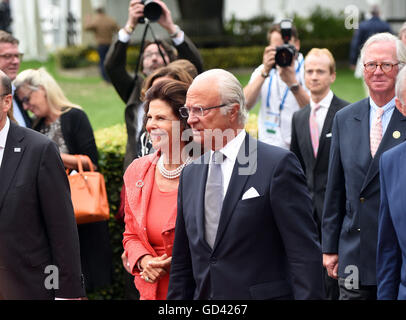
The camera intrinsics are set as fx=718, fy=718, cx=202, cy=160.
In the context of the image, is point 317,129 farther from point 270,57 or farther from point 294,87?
point 270,57

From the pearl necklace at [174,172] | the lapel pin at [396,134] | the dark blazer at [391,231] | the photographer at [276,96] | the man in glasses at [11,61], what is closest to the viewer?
the dark blazer at [391,231]

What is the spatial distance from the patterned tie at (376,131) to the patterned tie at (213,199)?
57.1 inches

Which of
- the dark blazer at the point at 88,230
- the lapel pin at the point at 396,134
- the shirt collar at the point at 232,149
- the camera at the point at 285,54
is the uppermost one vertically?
the camera at the point at 285,54

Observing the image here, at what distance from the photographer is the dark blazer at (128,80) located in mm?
5996

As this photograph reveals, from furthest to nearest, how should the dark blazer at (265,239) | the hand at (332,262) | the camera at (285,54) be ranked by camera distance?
the camera at (285,54) < the hand at (332,262) < the dark blazer at (265,239)

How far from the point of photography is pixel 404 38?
5523 mm

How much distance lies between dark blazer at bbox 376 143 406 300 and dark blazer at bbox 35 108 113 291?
2.86m

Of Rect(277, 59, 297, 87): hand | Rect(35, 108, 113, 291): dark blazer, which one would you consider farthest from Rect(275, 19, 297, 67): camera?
Rect(35, 108, 113, 291): dark blazer

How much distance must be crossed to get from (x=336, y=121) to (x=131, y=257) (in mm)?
1722

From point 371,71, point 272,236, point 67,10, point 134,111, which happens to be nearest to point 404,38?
point 371,71

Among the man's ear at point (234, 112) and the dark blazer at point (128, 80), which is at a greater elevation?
the man's ear at point (234, 112)

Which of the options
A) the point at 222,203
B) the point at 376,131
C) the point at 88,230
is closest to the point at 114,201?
the point at 88,230

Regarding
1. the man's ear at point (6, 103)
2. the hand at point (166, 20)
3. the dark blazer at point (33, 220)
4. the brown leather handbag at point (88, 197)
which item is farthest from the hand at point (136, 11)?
the dark blazer at point (33, 220)

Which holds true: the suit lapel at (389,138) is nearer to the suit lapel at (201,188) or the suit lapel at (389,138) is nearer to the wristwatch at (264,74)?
the suit lapel at (201,188)
